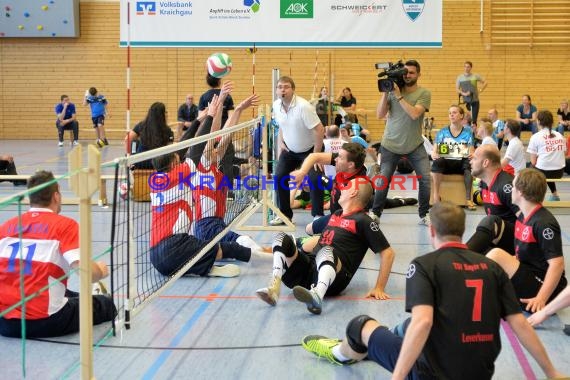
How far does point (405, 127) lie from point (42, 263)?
5.04m

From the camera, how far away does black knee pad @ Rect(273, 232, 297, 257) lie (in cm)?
517

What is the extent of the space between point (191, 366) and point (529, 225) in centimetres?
241

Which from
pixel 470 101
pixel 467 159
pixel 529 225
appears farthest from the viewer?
pixel 470 101

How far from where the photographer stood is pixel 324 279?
5.07 meters

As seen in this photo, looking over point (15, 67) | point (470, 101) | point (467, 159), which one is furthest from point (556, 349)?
point (15, 67)

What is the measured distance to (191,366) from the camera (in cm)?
404

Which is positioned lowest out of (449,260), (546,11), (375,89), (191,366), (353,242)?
(191,366)

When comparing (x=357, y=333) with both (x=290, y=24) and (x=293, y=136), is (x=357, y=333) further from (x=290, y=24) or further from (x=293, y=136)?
(x=290, y=24)

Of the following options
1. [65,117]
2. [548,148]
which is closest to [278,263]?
[548,148]

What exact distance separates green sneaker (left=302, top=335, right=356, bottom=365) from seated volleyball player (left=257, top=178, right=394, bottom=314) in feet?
2.62

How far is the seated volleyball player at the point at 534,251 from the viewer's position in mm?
4637

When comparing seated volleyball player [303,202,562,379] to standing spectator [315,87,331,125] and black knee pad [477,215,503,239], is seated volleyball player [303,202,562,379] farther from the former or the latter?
standing spectator [315,87,331,125]

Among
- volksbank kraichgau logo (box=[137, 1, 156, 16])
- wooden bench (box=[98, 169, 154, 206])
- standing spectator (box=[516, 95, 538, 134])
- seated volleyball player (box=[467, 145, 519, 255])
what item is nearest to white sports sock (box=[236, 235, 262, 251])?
seated volleyball player (box=[467, 145, 519, 255])

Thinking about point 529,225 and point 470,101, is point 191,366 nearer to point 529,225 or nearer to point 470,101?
point 529,225
